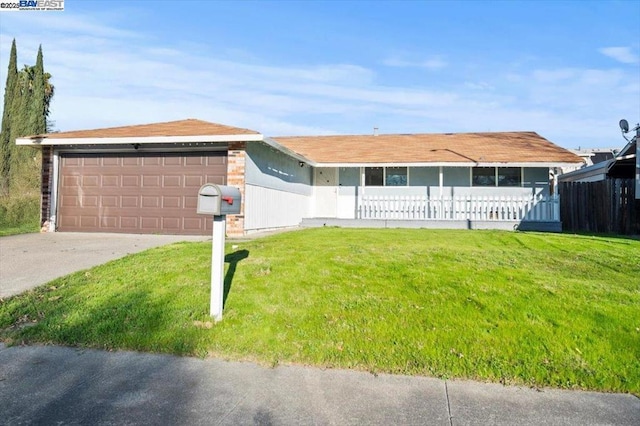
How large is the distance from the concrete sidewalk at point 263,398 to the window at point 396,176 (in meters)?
14.3

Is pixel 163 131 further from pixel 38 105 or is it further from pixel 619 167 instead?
pixel 38 105

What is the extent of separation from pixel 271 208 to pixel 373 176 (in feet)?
19.2

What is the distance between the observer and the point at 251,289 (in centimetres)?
521

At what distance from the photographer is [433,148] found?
17.2 meters

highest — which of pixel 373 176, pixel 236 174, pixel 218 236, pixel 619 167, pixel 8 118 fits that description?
pixel 8 118

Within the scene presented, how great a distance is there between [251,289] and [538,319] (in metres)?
3.33

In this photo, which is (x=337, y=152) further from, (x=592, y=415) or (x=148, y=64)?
(x=592, y=415)

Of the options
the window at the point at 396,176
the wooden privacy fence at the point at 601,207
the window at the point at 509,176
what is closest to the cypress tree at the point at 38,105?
the window at the point at 396,176

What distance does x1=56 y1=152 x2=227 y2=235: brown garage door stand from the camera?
38.0 ft

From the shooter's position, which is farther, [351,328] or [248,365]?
[351,328]

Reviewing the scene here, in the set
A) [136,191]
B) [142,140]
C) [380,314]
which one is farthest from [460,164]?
[380,314]

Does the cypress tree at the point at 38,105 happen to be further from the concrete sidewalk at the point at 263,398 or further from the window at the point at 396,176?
the concrete sidewalk at the point at 263,398

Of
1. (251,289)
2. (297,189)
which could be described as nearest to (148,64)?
(297,189)

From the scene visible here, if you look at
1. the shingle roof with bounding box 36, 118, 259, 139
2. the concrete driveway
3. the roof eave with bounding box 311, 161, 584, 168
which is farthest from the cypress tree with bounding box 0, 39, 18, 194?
the roof eave with bounding box 311, 161, 584, 168
